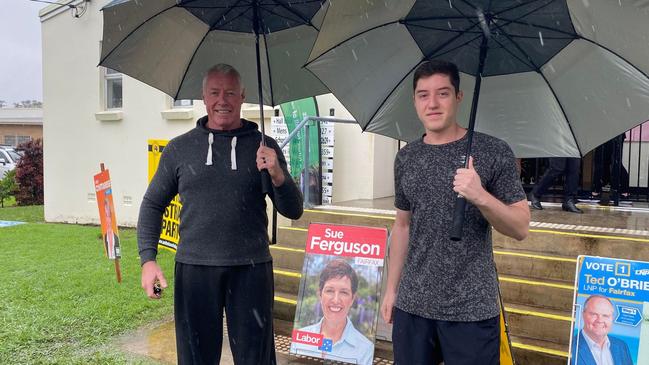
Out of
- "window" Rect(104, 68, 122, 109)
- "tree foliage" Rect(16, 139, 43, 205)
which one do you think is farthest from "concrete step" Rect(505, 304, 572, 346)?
"tree foliage" Rect(16, 139, 43, 205)

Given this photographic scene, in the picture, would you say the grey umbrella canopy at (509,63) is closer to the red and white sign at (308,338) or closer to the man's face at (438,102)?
the man's face at (438,102)

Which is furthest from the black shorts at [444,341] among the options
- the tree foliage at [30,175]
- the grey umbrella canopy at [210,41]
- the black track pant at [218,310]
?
the tree foliage at [30,175]

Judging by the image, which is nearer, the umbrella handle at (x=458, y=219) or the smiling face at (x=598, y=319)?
the umbrella handle at (x=458, y=219)

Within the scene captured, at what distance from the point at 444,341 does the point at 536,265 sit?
2927 mm

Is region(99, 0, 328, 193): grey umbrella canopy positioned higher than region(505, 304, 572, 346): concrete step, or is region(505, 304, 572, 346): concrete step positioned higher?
region(99, 0, 328, 193): grey umbrella canopy

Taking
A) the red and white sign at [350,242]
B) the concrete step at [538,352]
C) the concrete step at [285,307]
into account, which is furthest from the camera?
the concrete step at [285,307]

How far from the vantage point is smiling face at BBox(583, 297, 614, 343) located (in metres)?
3.63

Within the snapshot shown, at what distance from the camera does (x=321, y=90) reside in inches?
Result: 138

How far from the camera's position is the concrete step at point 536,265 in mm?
4711

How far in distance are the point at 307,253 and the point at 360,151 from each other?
3.52m

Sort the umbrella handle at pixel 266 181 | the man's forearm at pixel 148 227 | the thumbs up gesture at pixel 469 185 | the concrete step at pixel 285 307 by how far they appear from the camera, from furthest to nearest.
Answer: the concrete step at pixel 285 307, the man's forearm at pixel 148 227, the umbrella handle at pixel 266 181, the thumbs up gesture at pixel 469 185

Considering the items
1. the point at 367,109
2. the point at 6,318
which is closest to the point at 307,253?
the point at 367,109

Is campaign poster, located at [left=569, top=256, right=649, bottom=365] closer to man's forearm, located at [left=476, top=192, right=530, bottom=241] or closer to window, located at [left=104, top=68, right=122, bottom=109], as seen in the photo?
man's forearm, located at [left=476, top=192, right=530, bottom=241]

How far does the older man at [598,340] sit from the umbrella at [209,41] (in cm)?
222
